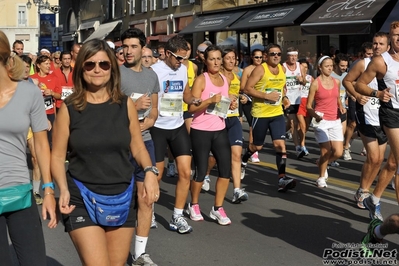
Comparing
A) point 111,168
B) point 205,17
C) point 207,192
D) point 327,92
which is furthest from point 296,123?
point 205,17

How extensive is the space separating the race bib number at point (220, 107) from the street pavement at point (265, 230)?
116 centimetres

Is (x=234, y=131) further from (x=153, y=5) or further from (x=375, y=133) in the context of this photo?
(x=153, y=5)

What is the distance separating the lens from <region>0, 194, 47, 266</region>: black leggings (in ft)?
13.5

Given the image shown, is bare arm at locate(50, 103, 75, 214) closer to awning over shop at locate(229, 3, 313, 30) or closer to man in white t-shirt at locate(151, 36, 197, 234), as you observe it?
man in white t-shirt at locate(151, 36, 197, 234)

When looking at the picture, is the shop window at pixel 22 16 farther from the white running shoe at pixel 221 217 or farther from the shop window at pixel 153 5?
the white running shoe at pixel 221 217

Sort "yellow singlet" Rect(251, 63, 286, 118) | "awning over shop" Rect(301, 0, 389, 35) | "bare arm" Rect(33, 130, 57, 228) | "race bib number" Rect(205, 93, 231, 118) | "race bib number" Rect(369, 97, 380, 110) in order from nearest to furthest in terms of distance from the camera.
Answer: "bare arm" Rect(33, 130, 57, 228), "race bib number" Rect(205, 93, 231, 118), "race bib number" Rect(369, 97, 380, 110), "yellow singlet" Rect(251, 63, 286, 118), "awning over shop" Rect(301, 0, 389, 35)

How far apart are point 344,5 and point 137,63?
17142 mm

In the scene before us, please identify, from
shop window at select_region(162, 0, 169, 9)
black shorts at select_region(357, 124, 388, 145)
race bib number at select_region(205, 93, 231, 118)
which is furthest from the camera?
shop window at select_region(162, 0, 169, 9)

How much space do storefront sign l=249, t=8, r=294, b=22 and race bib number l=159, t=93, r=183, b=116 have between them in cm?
1897

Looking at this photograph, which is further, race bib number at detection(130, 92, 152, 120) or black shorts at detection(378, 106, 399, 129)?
black shorts at detection(378, 106, 399, 129)

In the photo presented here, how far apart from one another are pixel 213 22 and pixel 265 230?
2488 centimetres

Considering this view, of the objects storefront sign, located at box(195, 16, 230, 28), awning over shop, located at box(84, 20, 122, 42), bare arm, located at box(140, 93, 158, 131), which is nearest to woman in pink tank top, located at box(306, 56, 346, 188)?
bare arm, located at box(140, 93, 158, 131)

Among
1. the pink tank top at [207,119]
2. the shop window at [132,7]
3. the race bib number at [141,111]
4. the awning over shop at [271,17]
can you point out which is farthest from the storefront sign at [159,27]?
the race bib number at [141,111]

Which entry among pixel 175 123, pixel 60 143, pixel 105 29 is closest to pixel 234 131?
pixel 175 123
